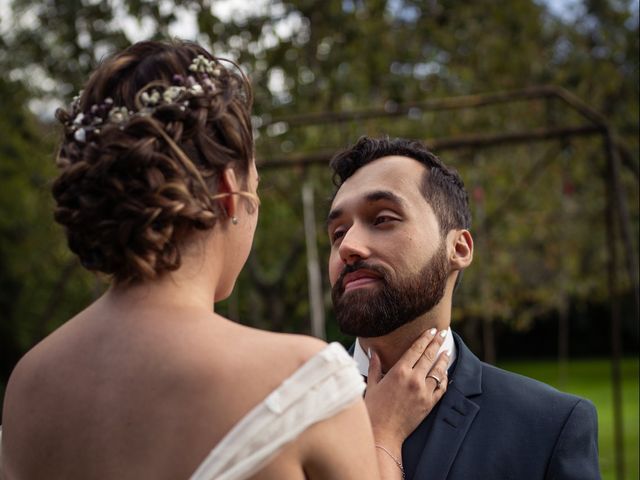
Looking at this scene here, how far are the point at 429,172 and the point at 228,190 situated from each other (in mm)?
908

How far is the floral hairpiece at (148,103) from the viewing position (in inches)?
65.9

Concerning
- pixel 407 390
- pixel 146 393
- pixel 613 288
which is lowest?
pixel 613 288

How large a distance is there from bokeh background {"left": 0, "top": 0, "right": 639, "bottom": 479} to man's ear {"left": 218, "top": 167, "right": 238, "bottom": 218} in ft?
14.3

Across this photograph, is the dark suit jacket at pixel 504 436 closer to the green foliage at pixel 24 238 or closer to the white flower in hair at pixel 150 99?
the white flower in hair at pixel 150 99

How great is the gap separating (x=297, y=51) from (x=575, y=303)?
20.2 metres

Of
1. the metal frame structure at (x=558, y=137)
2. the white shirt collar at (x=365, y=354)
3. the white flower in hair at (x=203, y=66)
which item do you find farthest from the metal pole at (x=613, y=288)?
the white flower in hair at (x=203, y=66)

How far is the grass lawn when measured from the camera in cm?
1380

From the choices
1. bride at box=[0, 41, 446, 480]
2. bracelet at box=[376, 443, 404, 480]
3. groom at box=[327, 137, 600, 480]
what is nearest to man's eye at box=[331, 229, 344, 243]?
groom at box=[327, 137, 600, 480]

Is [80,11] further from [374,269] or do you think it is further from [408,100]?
[374,269]

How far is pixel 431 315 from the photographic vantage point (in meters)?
2.43

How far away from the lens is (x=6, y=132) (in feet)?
39.1

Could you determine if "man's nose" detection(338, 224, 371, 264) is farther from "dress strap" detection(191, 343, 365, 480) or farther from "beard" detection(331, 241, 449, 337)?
"dress strap" detection(191, 343, 365, 480)

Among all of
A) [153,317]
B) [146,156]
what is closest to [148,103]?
[146,156]

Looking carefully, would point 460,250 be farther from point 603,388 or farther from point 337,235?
point 603,388
